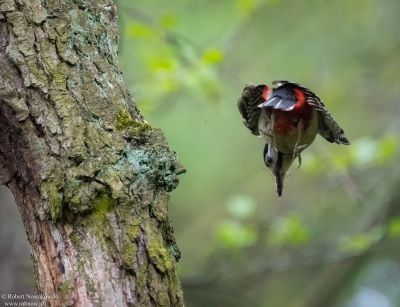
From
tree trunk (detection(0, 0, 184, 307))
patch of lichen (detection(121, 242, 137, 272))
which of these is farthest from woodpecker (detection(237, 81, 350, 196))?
patch of lichen (detection(121, 242, 137, 272))

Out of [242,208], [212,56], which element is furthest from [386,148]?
[212,56]

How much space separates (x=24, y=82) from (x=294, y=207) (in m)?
4.13

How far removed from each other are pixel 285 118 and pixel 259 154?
14.7 feet

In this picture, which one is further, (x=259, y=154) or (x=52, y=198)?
(x=259, y=154)

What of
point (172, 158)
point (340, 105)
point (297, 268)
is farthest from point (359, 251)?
point (172, 158)

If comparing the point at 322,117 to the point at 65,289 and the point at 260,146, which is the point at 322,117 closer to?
the point at 65,289

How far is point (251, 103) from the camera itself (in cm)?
191

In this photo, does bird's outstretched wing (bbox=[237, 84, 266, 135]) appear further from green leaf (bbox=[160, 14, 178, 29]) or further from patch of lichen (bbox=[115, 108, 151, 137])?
green leaf (bbox=[160, 14, 178, 29])

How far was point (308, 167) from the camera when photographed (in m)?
4.40

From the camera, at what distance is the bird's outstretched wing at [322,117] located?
5.81ft

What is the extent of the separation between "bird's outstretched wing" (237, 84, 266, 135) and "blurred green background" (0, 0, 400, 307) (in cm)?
168

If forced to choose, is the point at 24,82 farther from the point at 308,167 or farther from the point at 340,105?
the point at 340,105

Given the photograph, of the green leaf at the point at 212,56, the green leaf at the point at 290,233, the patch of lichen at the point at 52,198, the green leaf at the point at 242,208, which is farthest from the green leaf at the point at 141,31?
the patch of lichen at the point at 52,198

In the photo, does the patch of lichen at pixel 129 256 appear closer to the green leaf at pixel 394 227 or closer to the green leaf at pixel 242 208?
the green leaf at pixel 394 227
